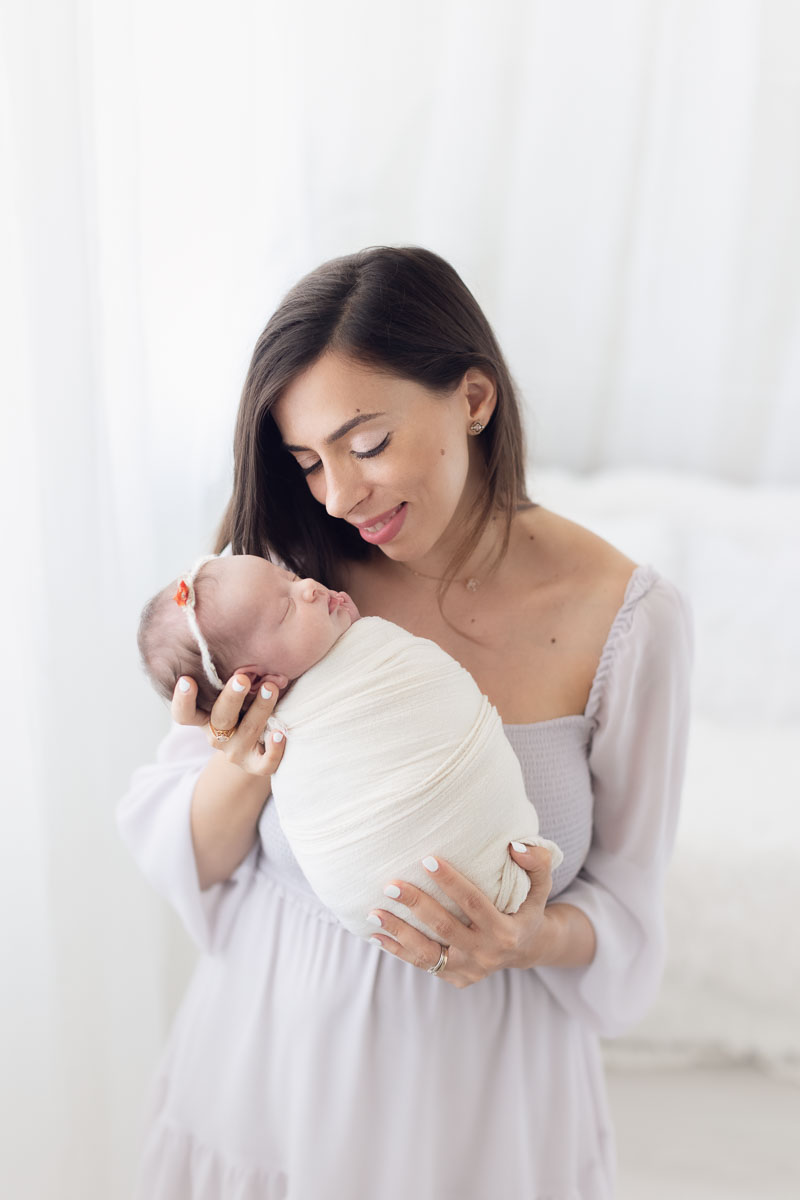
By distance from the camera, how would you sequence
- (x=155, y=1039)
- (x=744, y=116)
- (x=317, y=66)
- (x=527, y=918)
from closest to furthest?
(x=527, y=918)
(x=155, y=1039)
(x=317, y=66)
(x=744, y=116)

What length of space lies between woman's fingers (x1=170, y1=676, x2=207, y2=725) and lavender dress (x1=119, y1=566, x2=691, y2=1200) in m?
0.22

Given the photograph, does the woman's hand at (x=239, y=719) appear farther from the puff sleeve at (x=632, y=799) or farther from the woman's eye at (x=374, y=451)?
the puff sleeve at (x=632, y=799)

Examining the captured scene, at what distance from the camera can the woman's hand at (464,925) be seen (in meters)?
0.86

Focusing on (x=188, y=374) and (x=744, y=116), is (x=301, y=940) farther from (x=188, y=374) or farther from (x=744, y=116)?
(x=744, y=116)

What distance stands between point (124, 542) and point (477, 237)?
1.27m

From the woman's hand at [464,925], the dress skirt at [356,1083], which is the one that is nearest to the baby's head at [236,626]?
the woman's hand at [464,925]

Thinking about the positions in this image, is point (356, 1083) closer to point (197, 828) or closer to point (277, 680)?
point (197, 828)

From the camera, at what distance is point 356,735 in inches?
33.9

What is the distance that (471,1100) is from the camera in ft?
3.48

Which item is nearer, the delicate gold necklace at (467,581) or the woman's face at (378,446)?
the woman's face at (378,446)

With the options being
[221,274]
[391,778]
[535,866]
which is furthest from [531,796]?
[221,274]

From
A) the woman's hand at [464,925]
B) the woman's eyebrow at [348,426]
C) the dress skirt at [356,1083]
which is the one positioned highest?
the woman's eyebrow at [348,426]

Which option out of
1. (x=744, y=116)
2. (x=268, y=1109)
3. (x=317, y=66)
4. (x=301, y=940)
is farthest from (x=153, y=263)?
(x=744, y=116)

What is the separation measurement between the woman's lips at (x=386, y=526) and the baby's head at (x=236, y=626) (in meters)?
0.12
